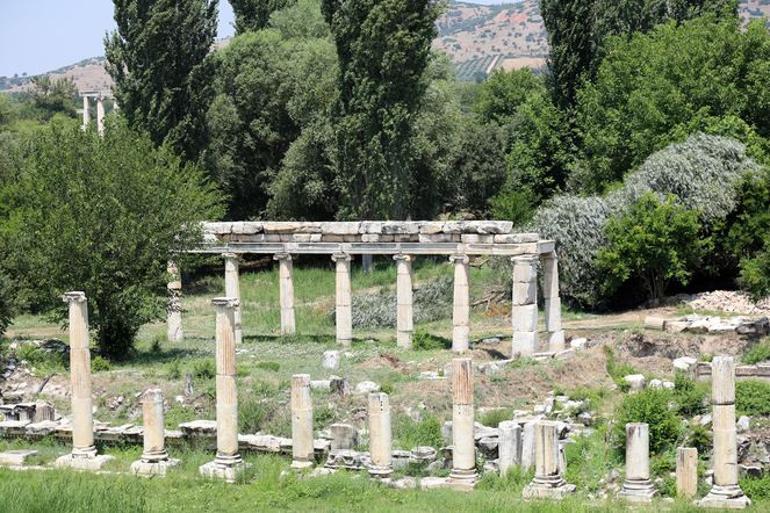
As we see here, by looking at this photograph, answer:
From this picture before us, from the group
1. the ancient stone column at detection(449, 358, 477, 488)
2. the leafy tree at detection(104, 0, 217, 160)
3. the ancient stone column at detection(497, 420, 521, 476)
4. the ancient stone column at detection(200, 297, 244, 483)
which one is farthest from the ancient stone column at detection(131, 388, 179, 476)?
the leafy tree at detection(104, 0, 217, 160)

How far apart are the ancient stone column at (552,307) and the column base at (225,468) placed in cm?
1536

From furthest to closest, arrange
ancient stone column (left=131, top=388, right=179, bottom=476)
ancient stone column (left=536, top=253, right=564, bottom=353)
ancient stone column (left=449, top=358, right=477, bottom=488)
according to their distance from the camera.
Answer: ancient stone column (left=536, top=253, right=564, bottom=353) → ancient stone column (left=131, top=388, right=179, bottom=476) → ancient stone column (left=449, top=358, right=477, bottom=488)

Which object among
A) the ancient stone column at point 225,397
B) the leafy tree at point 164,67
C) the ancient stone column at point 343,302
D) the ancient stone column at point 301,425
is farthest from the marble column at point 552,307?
the leafy tree at point 164,67

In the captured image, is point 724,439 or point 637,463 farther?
point 637,463

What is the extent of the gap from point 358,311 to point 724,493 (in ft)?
88.4

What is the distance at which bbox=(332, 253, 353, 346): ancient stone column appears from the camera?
42.5 meters

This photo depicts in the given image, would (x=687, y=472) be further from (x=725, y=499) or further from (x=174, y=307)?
(x=174, y=307)

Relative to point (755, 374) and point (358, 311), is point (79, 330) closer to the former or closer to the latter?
point (755, 374)

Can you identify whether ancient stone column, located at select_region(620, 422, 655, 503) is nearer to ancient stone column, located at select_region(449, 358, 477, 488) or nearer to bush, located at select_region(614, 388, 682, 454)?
bush, located at select_region(614, 388, 682, 454)

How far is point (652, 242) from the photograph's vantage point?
45.3m

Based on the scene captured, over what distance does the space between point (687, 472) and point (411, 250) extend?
18.1 meters

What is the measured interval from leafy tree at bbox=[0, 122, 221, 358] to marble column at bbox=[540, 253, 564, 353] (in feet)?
34.8

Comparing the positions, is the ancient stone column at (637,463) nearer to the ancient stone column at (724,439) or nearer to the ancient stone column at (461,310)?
the ancient stone column at (724,439)

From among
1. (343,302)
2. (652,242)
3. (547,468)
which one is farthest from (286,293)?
(547,468)
